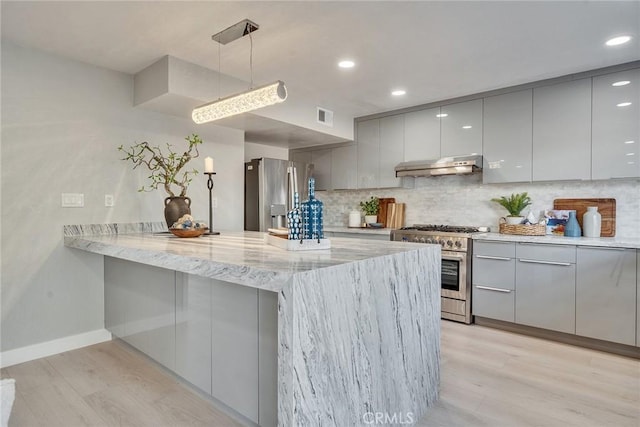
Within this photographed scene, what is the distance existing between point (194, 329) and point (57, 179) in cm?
179

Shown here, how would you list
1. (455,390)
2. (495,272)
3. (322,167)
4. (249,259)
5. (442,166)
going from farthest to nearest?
(322,167) < (442,166) < (495,272) < (455,390) < (249,259)

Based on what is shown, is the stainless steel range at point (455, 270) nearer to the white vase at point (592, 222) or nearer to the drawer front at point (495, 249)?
the drawer front at point (495, 249)

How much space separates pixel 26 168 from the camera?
2684 mm

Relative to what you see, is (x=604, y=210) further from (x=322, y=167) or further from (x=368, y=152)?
(x=322, y=167)

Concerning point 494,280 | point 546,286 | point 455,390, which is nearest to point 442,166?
point 494,280

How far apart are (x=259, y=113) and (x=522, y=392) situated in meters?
3.01

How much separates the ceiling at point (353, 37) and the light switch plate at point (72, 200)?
3.59 feet

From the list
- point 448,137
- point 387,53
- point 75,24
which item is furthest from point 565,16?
point 75,24

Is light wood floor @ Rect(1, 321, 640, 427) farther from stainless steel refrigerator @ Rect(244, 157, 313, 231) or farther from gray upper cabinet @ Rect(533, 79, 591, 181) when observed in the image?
stainless steel refrigerator @ Rect(244, 157, 313, 231)

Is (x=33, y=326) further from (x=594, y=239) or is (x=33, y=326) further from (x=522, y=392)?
(x=594, y=239)

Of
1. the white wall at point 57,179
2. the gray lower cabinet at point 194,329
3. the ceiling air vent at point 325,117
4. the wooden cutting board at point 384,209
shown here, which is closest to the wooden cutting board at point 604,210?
the wooden cutting board at point 384,209

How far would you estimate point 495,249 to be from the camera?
3422 mm

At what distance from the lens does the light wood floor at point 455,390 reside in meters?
1.96

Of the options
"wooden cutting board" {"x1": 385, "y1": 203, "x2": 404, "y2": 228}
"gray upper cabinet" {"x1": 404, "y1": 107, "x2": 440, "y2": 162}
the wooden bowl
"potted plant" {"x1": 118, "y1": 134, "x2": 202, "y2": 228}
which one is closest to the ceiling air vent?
"gray upper cabinet" {"x1": 404, "y1": 107, "x2": 440, "y2": 162}
